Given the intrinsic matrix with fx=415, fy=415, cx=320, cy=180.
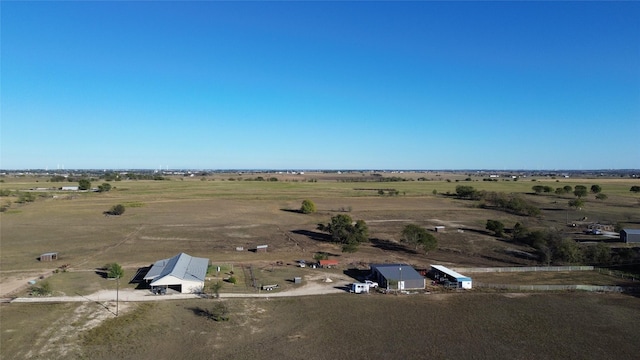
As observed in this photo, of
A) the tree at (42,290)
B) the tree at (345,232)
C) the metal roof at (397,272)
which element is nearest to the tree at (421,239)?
the tree at (345,232)

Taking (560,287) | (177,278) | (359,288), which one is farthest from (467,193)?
(177,278)

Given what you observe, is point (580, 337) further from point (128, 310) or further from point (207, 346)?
point (128, 310)

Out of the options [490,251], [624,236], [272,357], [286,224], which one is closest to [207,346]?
[272,357]

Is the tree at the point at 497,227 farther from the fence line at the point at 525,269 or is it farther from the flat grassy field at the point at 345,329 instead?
the flat grassy field at the point at 345,329

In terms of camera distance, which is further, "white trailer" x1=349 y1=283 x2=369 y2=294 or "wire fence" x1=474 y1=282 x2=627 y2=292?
"wire fence" x1=474 y1=282 x2=627 y2=292

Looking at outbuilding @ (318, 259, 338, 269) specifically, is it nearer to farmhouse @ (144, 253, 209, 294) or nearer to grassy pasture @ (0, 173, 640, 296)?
grassy pasture @ (0, 173, 640, 296)

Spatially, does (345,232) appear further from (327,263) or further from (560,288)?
(560,288)

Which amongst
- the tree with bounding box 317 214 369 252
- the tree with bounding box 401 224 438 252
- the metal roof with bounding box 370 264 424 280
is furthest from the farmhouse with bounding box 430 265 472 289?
the tree with bounding box 317 214 369 252
